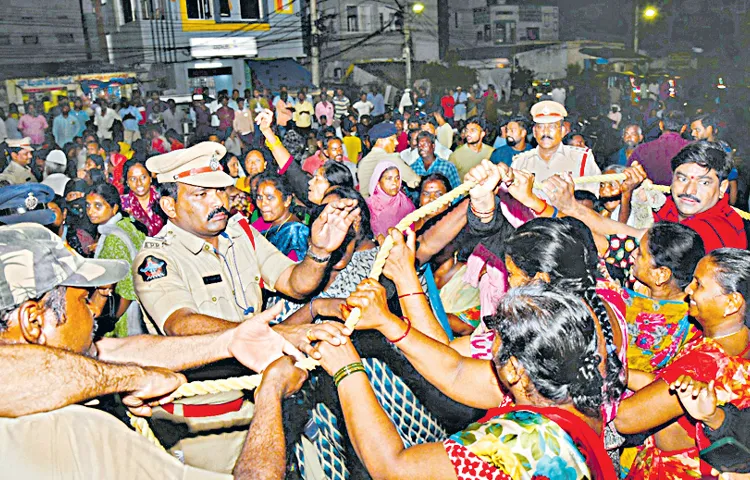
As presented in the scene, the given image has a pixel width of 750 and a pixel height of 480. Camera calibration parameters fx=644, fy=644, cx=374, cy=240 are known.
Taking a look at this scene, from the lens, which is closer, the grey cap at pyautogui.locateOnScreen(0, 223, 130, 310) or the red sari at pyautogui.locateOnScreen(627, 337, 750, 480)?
the grey cap at pyautogui.locateOnScreen(0, 223, 130, 310)

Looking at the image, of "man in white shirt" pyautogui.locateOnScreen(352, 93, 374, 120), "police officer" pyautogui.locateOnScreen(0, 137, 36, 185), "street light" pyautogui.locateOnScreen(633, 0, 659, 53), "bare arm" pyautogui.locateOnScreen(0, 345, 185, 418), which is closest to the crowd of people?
"bare arm" pyautogui.locateOnScreen(0, 345, 185, 418)

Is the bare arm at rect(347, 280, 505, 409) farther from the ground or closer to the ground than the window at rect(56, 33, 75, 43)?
closer to the ground

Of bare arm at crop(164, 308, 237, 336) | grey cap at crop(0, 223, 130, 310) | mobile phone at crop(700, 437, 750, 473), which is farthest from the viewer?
bare arm at crop(164, 308, 237, 336)

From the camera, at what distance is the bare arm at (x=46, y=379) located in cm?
178

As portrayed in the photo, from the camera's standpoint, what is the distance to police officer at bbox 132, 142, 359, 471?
3.02 meters

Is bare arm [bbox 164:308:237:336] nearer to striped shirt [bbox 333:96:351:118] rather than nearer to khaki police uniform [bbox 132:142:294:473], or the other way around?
khaki police uniform [bbox 132:142:294:473]

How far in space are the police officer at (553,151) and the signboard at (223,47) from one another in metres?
14.2

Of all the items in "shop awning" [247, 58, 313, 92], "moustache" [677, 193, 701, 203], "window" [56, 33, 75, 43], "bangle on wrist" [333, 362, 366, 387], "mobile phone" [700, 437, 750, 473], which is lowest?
"mobile phone" [700, 437, 750, 473]

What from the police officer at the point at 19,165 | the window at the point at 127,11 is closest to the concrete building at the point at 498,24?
the window at the point at 127,11

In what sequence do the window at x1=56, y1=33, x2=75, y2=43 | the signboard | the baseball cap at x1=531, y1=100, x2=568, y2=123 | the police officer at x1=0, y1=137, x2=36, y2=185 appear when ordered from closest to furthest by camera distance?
1. the baseball cap at x1=531, y1=100, x2=568, y2=123
2. the police officer at x1=0, y1=137, x2=36, y2=185
3. the signboard
4. the window at x1=56, y1=33, x2=75, y2=43

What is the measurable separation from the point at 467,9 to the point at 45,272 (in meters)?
22.5

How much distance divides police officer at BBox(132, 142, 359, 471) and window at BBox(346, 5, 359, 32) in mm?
19085

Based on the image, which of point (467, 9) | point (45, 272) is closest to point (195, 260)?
point (45, 272)

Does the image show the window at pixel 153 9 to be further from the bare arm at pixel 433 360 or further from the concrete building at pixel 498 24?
the bare arm at pixel 433 360
